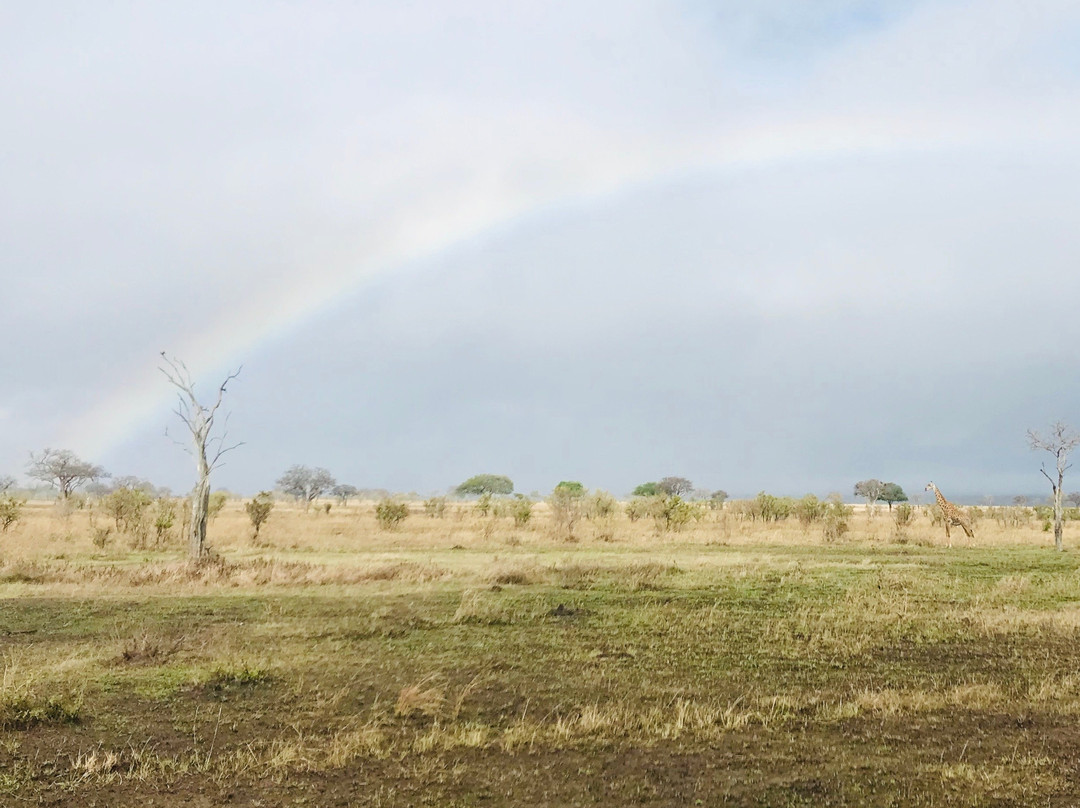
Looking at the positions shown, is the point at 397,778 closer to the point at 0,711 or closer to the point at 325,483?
the point at 0,711

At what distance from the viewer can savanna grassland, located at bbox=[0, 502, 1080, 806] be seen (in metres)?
6.73

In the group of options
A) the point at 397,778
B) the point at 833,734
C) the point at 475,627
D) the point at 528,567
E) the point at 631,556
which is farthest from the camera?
the point at 631,556

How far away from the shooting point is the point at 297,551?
2891 cm

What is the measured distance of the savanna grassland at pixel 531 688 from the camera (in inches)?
265

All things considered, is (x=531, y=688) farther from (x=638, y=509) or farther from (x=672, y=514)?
(x=638, y=509)

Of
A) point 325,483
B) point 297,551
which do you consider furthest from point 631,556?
point 325,483

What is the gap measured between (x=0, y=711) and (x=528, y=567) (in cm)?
1410

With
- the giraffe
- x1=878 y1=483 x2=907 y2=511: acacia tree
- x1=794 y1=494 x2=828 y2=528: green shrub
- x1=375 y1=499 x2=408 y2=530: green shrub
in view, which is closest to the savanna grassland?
the giraffe

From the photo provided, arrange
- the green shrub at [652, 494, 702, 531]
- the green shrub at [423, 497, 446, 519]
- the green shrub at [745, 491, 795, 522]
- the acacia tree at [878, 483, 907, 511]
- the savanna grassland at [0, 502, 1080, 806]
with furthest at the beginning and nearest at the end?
the acacia tree at [878, 483, 907, 511], the green shrub at [423, 497, 446, 519], the green shrub at [745, 491, 795, 522], the green shrub at [652, 494, 702, 531], the savanna grassland at [0, 502, 1080, 806]

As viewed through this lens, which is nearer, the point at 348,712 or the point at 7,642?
the point at 348,712

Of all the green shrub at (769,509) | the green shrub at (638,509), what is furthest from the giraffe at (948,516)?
the green shrub at (638,509)

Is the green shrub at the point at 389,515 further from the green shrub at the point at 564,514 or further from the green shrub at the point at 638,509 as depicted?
the green shrub at the point at 638,509

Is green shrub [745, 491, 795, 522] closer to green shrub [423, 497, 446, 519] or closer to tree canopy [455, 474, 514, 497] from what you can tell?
green shrub [423, 497, 446, 519]

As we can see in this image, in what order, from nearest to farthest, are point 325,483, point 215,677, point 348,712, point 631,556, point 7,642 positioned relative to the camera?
1. point 348,712
2. point 215,677
3. point 7,642
4. point 631,556
5. point 325,483
